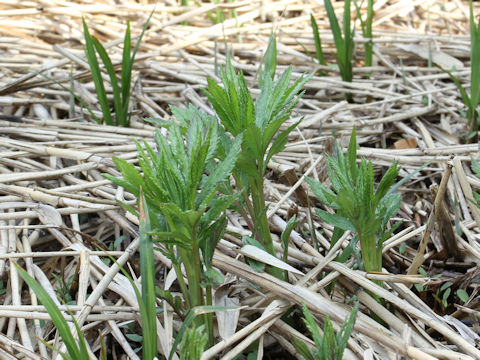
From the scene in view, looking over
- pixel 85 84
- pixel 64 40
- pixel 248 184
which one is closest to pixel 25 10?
pixel 64 40

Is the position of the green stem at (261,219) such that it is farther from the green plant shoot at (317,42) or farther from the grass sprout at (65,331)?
the green plant shoot at (317,42)

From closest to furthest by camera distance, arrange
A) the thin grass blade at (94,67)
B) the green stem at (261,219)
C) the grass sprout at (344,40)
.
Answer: the green stem at (261,219) → the thin grass blade at (94,67) → the grass sprout at (344,40)

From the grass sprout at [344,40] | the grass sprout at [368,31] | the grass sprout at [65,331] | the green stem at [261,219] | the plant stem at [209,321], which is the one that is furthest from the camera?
the grass sprout at [368,31]

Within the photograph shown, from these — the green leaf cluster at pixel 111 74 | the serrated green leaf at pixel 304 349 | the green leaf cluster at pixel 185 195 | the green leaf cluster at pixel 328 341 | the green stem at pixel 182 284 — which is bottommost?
the serrated green leaf at pixel 304 349

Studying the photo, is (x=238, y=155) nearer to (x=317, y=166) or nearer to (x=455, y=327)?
(x=455, y=327)

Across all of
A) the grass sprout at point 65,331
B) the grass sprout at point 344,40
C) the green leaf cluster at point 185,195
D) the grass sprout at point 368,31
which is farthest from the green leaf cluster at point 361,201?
the grass sprout at point 368,31

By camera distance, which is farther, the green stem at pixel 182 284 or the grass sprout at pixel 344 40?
the grass sprout at pixel 344 40

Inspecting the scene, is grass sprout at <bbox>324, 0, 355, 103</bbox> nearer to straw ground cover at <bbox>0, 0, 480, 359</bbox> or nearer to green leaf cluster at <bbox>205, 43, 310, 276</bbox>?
straw ground cover at <bbox>0, 0, 480, 359</bbox>
